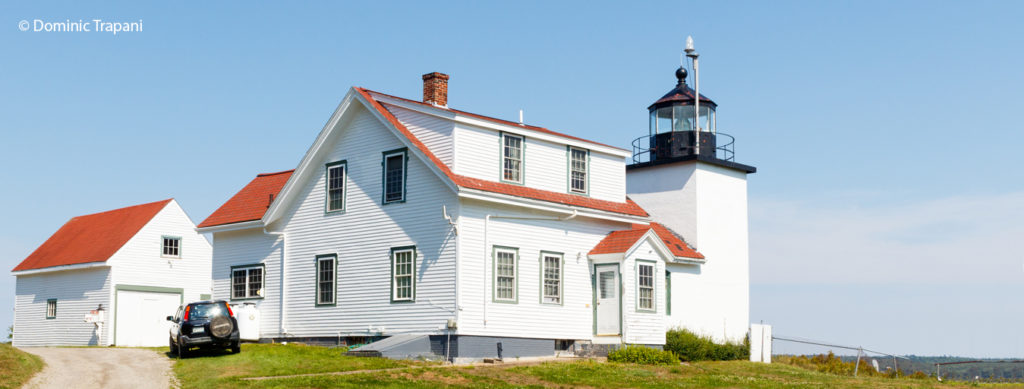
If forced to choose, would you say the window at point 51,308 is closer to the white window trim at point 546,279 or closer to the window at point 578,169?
the white window trim at point 546,279

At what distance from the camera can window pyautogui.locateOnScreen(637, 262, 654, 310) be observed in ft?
97.1

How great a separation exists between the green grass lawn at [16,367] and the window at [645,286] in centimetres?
1592

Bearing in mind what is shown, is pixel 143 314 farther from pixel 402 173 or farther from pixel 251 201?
pixel 402 173

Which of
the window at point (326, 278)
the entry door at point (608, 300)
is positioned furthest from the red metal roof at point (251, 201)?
the entry door at point (608, 300)

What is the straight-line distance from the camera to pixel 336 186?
30.5m

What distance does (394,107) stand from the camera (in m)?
29.9

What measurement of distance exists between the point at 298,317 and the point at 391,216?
5.06m

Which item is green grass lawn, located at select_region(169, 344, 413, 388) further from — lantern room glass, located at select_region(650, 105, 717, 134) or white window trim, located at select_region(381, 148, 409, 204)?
lantern room glass, located at select_region(650, 105, 717, 134)

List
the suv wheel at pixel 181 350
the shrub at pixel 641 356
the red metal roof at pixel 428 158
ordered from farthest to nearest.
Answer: the shrub at pixel 641 356, the red metal roof at pixel 428 158, the suv wheel at pixel 181 350

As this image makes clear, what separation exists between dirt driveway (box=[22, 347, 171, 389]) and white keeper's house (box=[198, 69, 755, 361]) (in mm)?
5032

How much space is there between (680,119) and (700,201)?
3.61 meters

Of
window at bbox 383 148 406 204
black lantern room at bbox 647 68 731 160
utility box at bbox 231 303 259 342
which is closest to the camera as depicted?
window at bbox 383 148 406 204

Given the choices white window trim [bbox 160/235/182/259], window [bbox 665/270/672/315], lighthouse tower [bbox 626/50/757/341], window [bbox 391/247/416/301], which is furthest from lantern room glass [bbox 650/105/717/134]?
white window trim [bbox 160/235/182/259]

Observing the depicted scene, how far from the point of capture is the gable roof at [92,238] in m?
42.1
